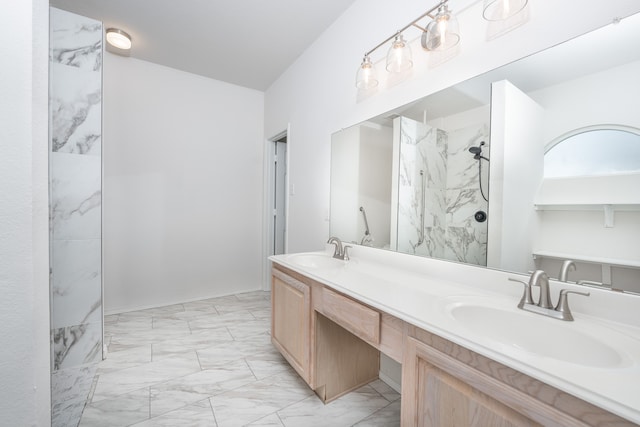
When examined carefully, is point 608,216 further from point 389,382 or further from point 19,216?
point 19,216

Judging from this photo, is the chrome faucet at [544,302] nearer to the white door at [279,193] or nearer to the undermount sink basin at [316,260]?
the undermount sink basin at [316,260]

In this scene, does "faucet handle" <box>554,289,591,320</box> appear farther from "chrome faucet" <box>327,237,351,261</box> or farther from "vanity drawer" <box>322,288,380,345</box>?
"chrome faucet" <box>327,237,351,261</box>

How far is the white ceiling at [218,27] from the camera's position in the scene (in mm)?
2139

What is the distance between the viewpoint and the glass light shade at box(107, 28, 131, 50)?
2453 millimetres

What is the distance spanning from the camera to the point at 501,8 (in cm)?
116

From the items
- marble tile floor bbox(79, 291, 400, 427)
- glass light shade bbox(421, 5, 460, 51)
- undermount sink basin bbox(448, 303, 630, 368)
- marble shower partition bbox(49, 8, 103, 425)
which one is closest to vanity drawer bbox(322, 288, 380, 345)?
undermount sink basin bbox(448, 303, 630, 368)

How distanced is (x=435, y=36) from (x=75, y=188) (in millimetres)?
2474

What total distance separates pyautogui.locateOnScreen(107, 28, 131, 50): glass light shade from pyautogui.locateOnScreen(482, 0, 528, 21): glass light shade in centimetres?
290

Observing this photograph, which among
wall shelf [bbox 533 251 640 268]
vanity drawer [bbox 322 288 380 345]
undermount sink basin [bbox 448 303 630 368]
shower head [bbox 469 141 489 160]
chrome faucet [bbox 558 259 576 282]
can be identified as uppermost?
shower head [bbox 469 141 489 160]

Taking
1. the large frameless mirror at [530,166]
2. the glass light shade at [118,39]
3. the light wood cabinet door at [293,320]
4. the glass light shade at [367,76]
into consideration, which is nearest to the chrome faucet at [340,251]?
the large frameless mirror at [530,166]

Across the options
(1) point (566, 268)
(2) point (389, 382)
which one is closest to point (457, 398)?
(1) point (566, 268)

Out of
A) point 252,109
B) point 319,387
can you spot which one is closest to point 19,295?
point 319,387

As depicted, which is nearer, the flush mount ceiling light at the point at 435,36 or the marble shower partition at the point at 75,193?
the flush mount ceiling light at the point at 435,36

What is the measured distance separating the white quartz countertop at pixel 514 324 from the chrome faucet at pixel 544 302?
24mm
